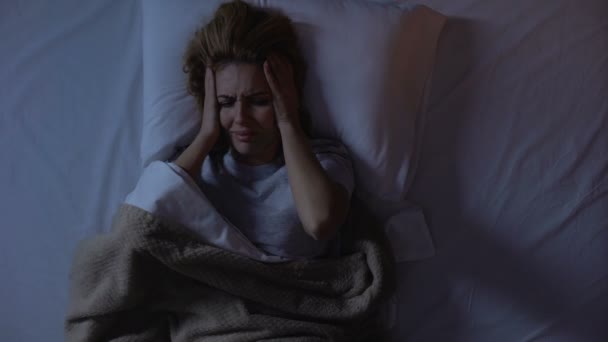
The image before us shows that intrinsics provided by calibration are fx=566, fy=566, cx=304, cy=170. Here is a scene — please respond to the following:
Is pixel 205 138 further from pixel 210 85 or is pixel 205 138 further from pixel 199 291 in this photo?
pixel 199 291

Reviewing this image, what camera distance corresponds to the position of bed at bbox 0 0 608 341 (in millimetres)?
1099

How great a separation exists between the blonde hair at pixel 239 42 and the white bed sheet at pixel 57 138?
0.20 metres

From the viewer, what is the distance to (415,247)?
3.57 feet

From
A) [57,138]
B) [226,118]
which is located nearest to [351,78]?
[226,118]

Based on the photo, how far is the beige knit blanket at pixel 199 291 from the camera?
921 millimetres

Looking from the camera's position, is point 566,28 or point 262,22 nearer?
point 262,22

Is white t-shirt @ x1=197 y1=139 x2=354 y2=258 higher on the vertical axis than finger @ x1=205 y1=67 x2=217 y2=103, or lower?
lower

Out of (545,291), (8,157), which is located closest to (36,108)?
(8,157)

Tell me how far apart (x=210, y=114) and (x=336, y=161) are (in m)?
0.24

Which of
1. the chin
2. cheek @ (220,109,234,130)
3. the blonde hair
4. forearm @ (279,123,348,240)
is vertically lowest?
forearm @ (279,123,348,240)

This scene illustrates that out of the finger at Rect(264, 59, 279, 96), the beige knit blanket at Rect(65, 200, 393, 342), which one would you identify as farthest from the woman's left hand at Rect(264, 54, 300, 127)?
the beige knit blanket at Rect(65, 200, 393, 342)

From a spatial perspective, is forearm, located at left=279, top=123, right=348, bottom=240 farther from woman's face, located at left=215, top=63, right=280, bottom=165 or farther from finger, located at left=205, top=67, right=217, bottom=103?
finger, located at left=205, top=67, right=217, bottom=103

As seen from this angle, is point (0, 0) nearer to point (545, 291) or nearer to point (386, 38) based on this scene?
point (386, 38)

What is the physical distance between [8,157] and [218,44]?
529 millimetres
